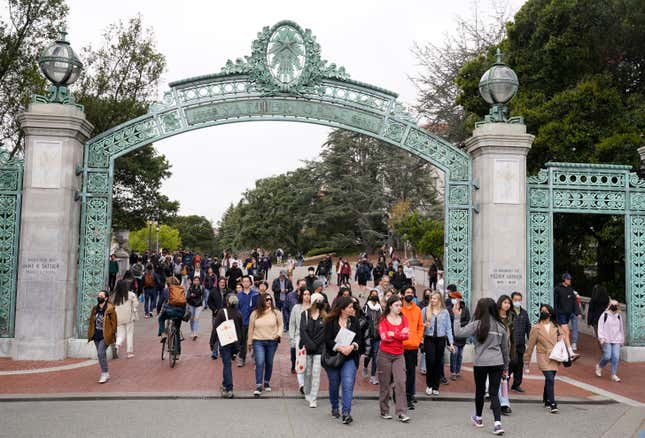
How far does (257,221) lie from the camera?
59781mm

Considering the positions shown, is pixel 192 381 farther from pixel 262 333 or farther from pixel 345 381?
pixel 345 381

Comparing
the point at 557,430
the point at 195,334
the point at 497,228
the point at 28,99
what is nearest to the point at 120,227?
the point at 28,99

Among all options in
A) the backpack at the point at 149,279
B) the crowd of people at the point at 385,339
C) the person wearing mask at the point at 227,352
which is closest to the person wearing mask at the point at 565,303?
the crowd of people at the point at 385,339

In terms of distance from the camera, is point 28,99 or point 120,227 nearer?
point 28,99

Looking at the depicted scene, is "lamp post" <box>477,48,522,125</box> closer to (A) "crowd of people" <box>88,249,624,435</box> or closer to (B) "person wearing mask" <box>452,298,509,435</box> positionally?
(A) "crowd of people" <box>88,249,624,435</box>

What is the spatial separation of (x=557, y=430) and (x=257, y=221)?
53576 millimetres

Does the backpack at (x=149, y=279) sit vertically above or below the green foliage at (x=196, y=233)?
below

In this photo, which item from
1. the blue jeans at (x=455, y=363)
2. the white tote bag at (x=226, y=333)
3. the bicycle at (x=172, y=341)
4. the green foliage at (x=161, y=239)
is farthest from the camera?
the green foliage at (x=161, y=239)

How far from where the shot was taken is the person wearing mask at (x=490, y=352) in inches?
272

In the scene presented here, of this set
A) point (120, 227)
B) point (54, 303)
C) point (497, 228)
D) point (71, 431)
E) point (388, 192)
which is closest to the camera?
point (71, 431)

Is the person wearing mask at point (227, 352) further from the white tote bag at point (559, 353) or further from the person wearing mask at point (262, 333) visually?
the white tote bag at point (559, 353)

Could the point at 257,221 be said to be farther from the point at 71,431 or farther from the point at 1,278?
the point at 71,431

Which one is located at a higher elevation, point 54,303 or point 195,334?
point 54,303

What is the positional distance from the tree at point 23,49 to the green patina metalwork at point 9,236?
9.04 m
